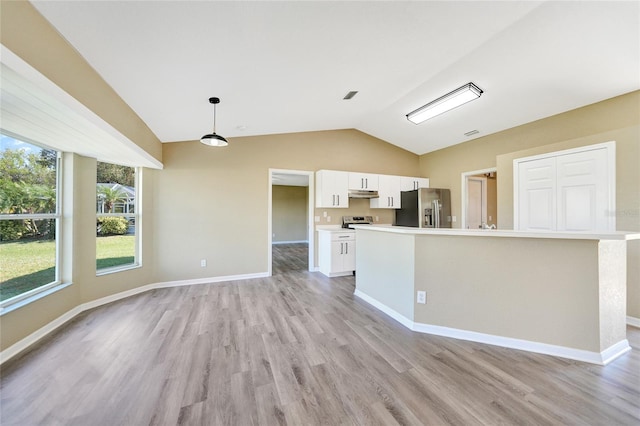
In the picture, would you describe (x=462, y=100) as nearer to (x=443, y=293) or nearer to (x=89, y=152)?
(x=443, y=293)

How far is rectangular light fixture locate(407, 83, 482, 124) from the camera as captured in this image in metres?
3.12

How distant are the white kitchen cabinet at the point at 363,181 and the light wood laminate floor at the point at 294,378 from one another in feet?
9.55

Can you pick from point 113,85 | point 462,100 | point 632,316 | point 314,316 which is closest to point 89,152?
point 113,85

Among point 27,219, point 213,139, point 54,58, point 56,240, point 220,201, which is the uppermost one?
point 54,58

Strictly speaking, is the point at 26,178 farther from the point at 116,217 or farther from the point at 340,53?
the point at 340,53

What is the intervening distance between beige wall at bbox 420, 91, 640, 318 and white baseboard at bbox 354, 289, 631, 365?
131cm

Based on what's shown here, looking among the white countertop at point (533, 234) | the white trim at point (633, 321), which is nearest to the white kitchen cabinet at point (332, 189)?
the white countertop at point (533, 234)

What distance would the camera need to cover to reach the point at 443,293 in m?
2.41

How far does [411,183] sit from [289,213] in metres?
5.39

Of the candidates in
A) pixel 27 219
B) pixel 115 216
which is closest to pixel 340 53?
pixel 27 219

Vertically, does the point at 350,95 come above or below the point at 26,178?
above

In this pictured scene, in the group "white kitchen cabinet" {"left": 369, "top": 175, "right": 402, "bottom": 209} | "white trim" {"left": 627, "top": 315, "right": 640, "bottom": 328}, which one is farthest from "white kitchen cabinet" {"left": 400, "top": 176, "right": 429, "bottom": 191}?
"white trim" {"left": 627, "top": 315, "right": 640, "bottom": 328}

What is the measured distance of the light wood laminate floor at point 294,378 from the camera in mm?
1432

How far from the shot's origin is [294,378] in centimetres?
177
